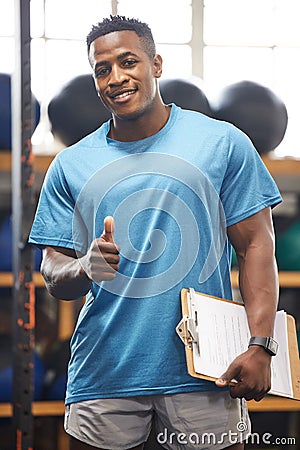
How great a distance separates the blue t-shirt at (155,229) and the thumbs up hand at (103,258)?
0.05 meters

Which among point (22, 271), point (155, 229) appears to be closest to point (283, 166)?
point (155, 229)

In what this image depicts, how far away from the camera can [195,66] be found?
1.55m

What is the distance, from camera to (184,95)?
1432 millimetres

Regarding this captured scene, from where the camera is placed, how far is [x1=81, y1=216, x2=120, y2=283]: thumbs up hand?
47.1 inches

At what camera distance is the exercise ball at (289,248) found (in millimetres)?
1543

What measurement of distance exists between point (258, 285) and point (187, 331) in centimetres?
15

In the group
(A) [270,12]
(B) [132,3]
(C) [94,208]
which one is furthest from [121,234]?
(A) [270,12]

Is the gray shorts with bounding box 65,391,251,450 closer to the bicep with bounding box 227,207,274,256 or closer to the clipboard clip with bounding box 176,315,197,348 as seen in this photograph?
the clipboard clip with bounding box 176,315,197,348

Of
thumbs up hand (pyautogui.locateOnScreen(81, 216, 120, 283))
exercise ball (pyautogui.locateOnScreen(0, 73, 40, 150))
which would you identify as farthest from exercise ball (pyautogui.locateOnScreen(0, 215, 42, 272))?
thumbs up hand (pyautogui.locateOnScreen(81, 216, 120, 283))

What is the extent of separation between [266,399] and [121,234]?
41cm

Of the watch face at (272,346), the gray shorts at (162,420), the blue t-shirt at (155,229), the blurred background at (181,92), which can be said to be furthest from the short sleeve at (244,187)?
the gray shorts at (162,420)

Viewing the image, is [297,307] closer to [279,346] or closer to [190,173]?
[279,346]

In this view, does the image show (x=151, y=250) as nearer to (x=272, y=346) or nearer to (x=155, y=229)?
(x=155, y=229)

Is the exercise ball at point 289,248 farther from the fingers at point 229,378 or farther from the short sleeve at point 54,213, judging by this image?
the short sleeve at point 54,213
